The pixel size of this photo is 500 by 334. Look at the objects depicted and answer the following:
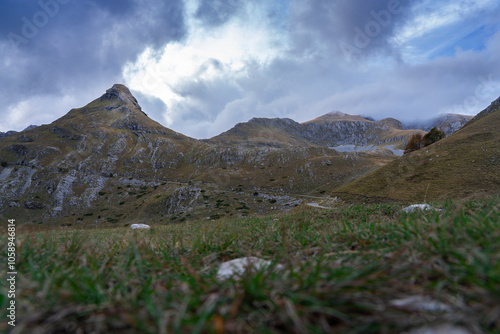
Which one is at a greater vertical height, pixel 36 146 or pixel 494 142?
pixel 36 146

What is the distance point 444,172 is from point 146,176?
400ft

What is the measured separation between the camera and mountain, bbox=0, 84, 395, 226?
74.1 m

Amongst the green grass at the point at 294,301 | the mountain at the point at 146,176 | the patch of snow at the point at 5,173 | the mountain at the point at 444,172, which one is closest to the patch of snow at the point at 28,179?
the mountain at the point at 146,176

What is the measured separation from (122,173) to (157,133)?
58796mm

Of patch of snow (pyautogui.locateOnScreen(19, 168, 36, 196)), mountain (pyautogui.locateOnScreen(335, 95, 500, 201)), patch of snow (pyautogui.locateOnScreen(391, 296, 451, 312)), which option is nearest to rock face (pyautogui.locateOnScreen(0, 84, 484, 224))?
patch of snow (pyautogui.locateOnScreen(19, 168, 36, 196))

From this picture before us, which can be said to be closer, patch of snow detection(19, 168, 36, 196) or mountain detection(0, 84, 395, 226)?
mountain detection(0, 84, 395, 226)

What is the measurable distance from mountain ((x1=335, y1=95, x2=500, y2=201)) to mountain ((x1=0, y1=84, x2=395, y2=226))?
86.3 ft

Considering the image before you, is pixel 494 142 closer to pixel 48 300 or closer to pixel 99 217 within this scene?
pixel 48 300

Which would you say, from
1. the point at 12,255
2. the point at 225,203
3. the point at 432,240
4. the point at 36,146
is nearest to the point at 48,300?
the point at 12,255

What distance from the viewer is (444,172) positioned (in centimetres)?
3441

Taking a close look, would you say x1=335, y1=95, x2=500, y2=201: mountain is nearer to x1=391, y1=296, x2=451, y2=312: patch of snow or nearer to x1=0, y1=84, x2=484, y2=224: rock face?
x1=0, y1=84, x2=484, y2=224: rock face

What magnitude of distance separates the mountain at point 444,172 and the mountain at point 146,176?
26.3 metres

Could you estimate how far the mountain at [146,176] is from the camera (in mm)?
74125

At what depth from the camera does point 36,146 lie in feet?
407
